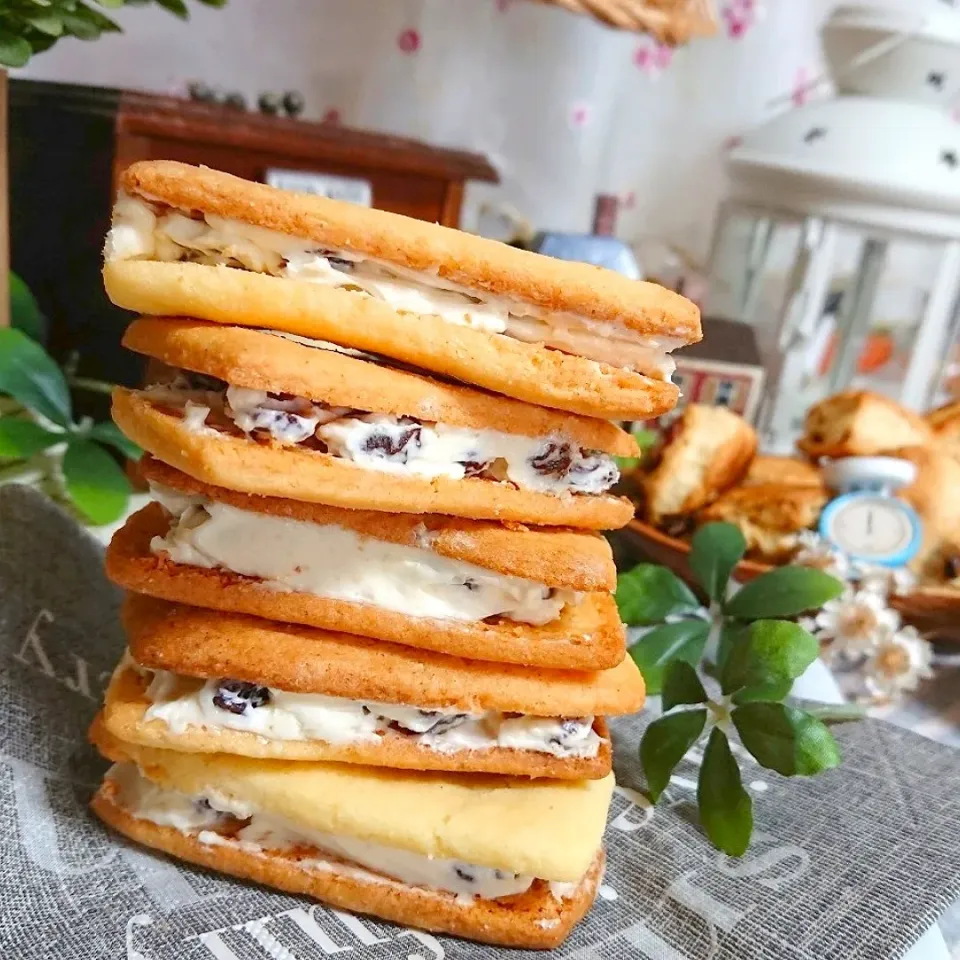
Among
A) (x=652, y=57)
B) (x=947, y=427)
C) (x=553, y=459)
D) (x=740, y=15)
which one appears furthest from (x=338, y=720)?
(x=740, y=15)

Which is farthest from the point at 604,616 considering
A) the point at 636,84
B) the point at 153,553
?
the point at 636,84

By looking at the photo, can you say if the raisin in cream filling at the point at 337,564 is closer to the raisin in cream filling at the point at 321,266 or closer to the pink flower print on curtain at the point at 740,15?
the raisin in cream filling at the point at 321,266

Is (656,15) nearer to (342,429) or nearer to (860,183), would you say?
(860,183)

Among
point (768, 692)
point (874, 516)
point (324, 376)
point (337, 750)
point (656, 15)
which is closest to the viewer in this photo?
point (324, 376)

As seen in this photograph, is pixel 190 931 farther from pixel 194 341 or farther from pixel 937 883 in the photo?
pixel 937 883

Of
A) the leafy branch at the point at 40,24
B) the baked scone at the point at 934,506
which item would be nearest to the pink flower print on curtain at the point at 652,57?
the baked scone at the point at 934,506

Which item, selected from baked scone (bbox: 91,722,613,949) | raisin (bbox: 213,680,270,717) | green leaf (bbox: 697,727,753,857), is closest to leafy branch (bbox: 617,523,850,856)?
green leaf (bbox: 697,727,753,857)

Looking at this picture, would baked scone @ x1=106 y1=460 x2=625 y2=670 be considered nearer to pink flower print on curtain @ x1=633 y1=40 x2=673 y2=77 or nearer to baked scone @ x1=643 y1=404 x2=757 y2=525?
baked scone @ x1=643 y1=404 x2=757 y2=525
